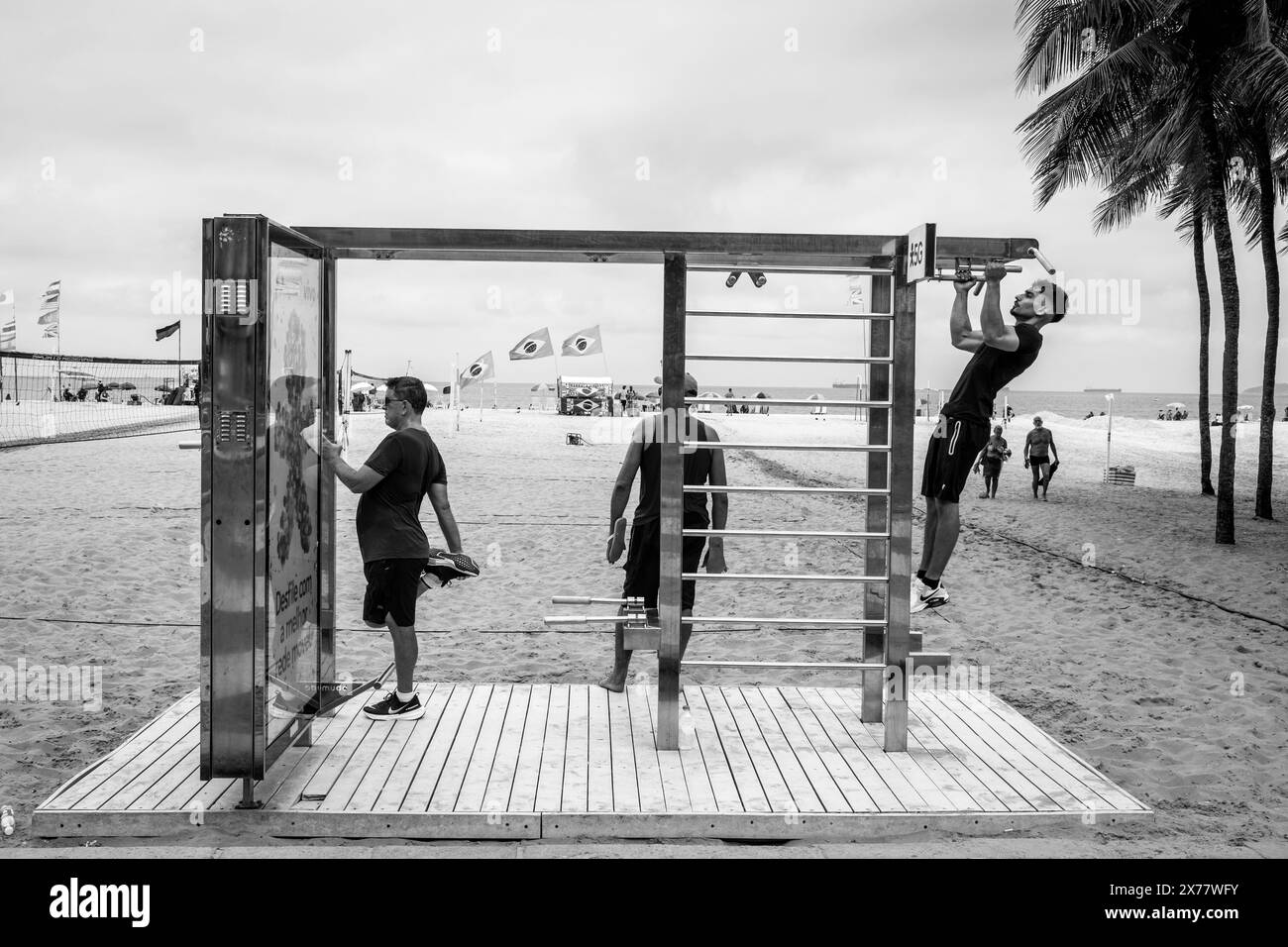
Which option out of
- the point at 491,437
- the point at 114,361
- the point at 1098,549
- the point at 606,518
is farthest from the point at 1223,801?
the point at 114,361

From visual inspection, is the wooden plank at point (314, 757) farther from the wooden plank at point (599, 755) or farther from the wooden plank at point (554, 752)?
the wooden plank at point (599, 755)

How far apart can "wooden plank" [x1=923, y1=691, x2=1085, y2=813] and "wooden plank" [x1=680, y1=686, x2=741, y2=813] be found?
4.55 feet

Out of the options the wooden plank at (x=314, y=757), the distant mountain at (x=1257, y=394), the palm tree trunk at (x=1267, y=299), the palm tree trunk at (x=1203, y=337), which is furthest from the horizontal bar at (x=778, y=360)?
the distant mountain at (x=1257, y=394)

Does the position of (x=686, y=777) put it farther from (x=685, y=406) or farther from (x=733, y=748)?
(x=685, y=406)

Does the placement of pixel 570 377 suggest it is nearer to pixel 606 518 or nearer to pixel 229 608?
pixel 606 518

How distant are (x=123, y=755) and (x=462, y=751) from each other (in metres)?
1.58

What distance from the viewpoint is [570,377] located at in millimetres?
62375

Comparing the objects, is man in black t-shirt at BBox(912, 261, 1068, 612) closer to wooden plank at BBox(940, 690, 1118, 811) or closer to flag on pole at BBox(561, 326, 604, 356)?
wooden plank at BBox(940, 690, 1118, 811)

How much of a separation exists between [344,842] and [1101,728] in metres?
4.54

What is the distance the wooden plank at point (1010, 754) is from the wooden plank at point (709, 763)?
4.55ft

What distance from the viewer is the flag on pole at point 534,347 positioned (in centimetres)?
3356

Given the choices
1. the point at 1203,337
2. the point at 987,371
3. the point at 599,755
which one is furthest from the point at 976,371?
the point at 1203,337

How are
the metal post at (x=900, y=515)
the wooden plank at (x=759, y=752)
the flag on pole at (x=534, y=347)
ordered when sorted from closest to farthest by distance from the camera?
the wooden plank at (x=759, y=752) < the metal post at (x=900, y=515) < the flag on pole at (x=534, y=347)

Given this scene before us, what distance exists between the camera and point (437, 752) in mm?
5133
